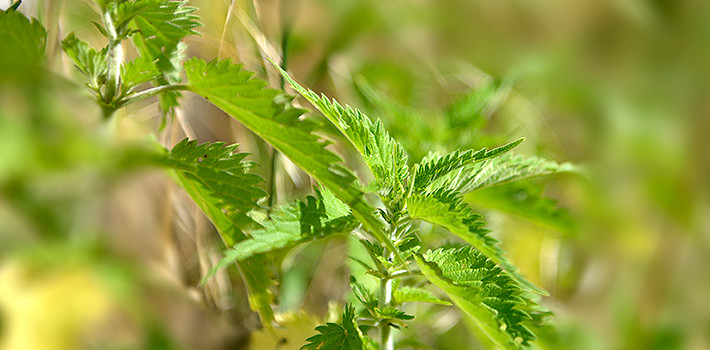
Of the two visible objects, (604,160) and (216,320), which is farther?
(604,160)

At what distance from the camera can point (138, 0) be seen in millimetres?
440

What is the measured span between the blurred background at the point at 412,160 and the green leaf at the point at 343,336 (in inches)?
4.2

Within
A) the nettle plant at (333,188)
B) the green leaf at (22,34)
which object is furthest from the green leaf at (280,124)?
the green leaf at (22,34)

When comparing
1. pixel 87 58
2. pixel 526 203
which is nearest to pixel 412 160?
pixel 526 203

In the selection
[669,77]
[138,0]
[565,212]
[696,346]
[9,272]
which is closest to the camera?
[9,272]

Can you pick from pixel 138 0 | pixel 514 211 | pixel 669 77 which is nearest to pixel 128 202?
pixel 138 0

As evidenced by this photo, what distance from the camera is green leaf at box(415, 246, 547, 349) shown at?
36 centimetres

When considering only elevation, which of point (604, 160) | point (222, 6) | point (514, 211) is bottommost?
point (604, 160)

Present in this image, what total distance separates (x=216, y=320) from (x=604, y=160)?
0.77 metres

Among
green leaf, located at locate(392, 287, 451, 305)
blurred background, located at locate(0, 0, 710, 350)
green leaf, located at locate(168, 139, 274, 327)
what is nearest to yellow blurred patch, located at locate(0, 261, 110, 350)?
blurred background, located at locate(0, 0, 710, 350)

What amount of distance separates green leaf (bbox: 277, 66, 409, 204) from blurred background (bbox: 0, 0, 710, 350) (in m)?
0.14

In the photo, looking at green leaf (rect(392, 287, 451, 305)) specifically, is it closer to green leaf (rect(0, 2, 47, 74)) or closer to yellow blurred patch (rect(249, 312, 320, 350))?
yellow blurred patch (rect(249, 312, 320, 350))

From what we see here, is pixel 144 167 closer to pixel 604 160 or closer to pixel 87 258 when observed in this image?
pixel 87 258

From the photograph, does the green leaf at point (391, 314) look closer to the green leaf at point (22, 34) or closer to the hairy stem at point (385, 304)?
the hairy stem at point (385, 304)
